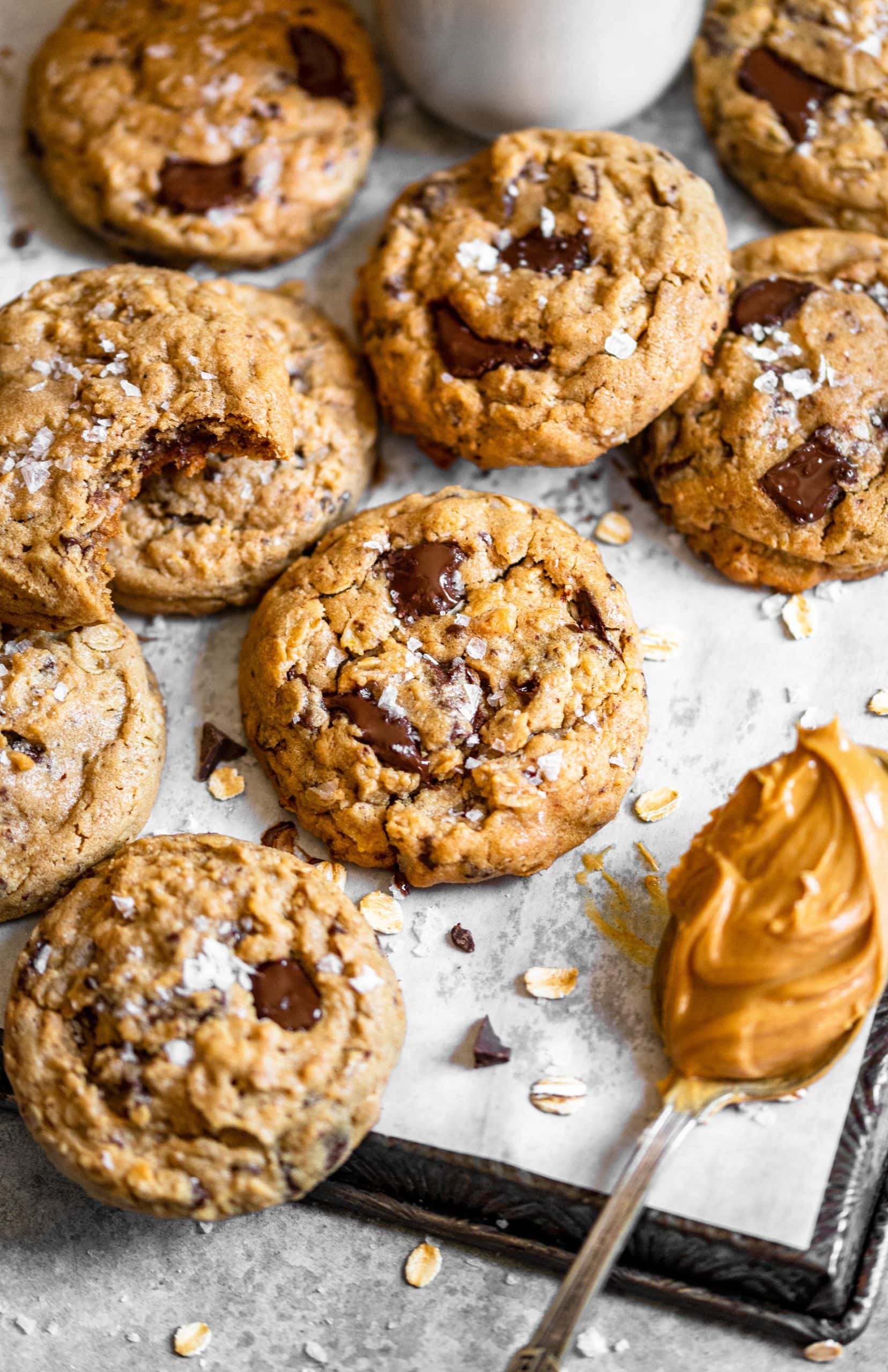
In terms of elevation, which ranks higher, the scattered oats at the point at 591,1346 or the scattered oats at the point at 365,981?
the scattered oats at the point at 365,981

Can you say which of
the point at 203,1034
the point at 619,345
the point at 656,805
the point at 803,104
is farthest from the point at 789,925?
the point at 803,104

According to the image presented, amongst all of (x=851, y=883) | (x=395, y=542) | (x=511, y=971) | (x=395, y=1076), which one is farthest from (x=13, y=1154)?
(x=851, y=883)

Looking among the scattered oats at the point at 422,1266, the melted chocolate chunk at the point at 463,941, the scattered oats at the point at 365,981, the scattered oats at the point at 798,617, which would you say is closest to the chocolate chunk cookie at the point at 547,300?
the scattered oats at the point at 798,617

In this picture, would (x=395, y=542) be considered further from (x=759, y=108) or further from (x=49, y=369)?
(x=759, y=108)

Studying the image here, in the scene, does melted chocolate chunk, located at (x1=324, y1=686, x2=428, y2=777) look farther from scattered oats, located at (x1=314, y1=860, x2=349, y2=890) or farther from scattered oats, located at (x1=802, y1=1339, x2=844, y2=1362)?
scattered oats, located at (x1=802, y1=1339, x2=844, y2=1362)

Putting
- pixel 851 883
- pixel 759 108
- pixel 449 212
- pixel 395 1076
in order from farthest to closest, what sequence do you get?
pixel 759 108
pixel 449 212
pixel 395 1076
pixel 851 883

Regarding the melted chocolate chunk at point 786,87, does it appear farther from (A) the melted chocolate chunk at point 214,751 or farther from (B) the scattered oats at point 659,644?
(A) the melted chocolate chunk at point 214,751
